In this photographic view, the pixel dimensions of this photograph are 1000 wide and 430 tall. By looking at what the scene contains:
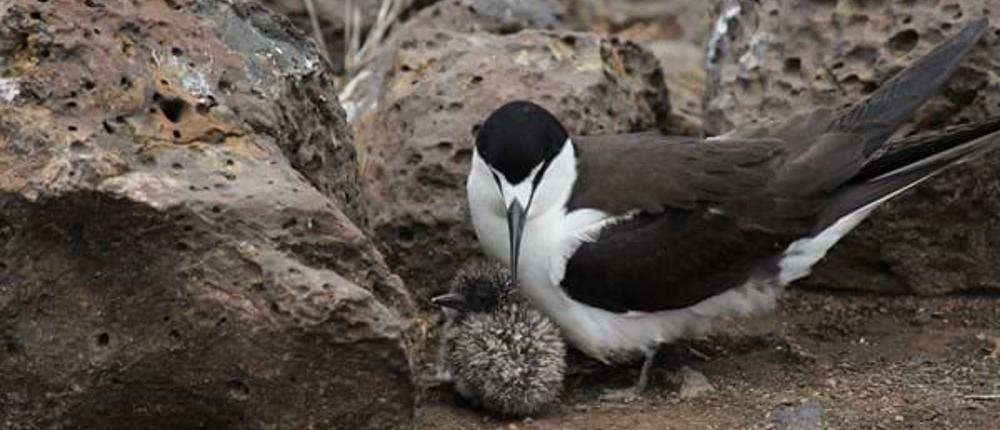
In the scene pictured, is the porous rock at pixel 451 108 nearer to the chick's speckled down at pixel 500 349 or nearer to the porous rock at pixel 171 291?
the chick's speckled down at pixel 500 349

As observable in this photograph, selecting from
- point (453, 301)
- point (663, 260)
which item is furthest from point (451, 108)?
point (663, 260)

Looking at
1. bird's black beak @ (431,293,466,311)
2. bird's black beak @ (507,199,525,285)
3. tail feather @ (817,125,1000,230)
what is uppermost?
tail feather @ (817,125,1000,230)

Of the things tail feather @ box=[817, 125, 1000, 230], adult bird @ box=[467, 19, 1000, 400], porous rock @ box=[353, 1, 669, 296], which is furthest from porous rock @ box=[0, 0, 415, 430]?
tail feather @ box=[817, 125, 1000, 230]

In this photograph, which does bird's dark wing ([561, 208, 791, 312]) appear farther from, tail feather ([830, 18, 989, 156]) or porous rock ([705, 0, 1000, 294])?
porous rock ([705, 0, 1000, 294])

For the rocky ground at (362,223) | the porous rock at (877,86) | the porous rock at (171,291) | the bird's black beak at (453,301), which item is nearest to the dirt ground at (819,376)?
the rocky ground at (362,223)

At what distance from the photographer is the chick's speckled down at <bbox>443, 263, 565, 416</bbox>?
5965 mm

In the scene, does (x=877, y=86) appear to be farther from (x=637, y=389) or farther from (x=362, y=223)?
(x=362, y=223)

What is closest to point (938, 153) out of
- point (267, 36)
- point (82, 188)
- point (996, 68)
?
point (996, 68)

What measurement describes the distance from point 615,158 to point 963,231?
1394mm

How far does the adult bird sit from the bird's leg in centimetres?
1

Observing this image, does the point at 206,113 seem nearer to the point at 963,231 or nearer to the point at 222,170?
the point at 222,170

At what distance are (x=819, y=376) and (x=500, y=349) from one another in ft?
3.57

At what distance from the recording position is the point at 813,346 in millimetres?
6758

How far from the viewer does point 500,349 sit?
239 inches
